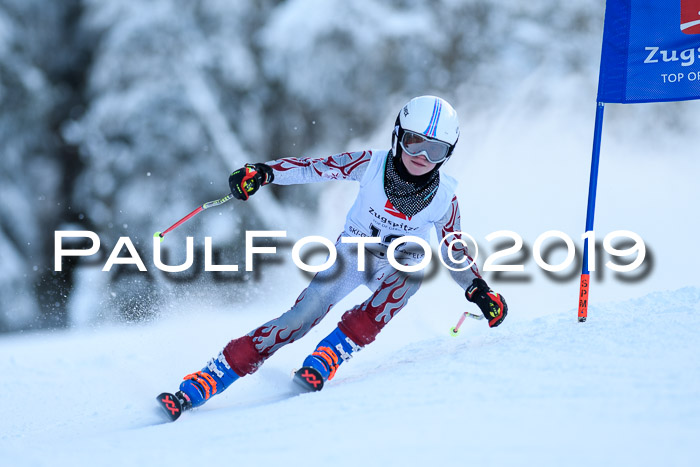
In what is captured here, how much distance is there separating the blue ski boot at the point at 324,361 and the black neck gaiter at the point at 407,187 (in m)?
0.71

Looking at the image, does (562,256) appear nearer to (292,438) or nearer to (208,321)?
(208,321)

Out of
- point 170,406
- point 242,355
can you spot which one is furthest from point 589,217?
point 170,406

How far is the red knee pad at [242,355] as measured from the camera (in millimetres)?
3176

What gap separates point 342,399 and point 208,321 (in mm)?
4708

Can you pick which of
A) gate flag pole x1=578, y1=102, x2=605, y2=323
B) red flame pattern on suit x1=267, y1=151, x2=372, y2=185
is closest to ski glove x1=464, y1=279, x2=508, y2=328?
gate flag pole x1=578, y1=102, x2=605, y2=323

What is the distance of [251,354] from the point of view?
126 inches

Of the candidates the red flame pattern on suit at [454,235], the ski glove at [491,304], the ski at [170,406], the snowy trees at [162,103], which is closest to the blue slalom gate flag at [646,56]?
the ski glove at [491,304]

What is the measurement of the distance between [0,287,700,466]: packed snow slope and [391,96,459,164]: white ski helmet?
981 millimetres

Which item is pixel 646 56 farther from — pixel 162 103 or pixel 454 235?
pixel 162 103

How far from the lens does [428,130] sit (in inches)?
126

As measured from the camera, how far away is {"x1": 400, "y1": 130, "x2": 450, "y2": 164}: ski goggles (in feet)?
10.6

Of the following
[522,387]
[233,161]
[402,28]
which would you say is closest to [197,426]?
[522,387]

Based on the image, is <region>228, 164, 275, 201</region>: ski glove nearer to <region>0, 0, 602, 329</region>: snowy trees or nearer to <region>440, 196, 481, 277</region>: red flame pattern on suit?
<region>440, 196, 481, 277</region>: red flame pattern on suit

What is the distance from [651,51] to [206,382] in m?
2.95
